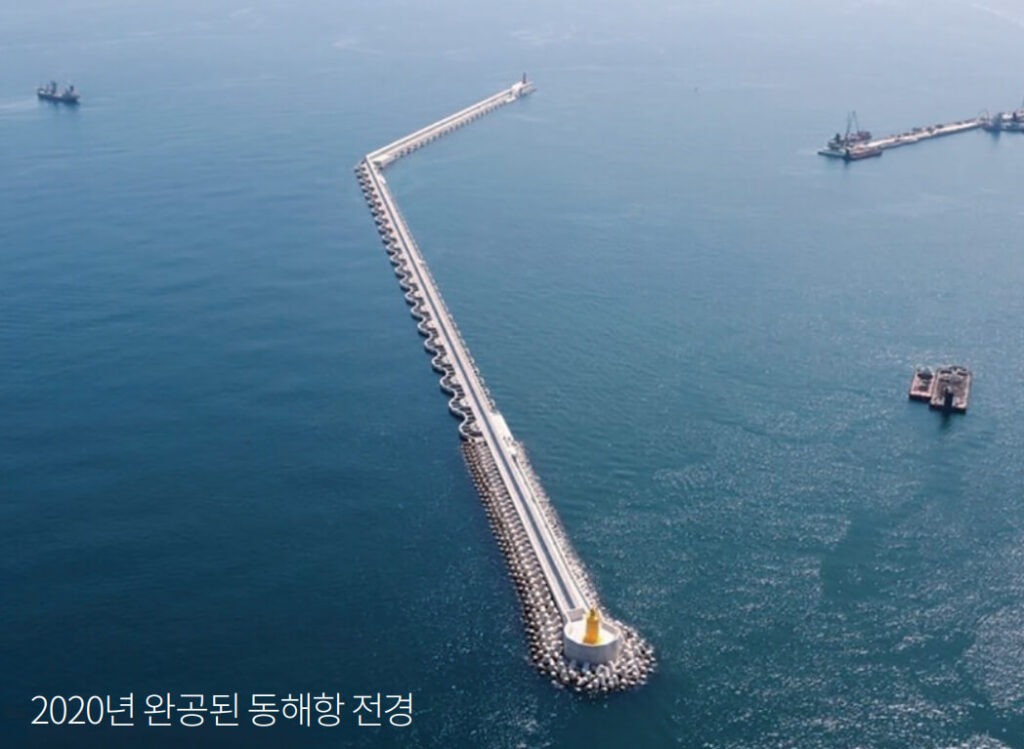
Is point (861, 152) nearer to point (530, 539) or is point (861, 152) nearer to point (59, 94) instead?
point (530, 539)

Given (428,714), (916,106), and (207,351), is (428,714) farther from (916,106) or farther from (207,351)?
(916,106)

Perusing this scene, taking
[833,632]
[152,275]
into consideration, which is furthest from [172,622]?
[152,275]

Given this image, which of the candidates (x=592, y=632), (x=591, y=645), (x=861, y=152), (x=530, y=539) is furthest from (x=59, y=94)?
(x=591, y=645)

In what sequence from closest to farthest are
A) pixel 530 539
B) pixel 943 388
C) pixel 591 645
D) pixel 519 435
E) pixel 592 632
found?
pixel 591 645, pixel 592 632, pixel 530 539, pixel 519 435, pixel 943 388

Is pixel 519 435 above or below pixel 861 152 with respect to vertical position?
below

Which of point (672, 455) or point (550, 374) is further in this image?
point (550, 374)

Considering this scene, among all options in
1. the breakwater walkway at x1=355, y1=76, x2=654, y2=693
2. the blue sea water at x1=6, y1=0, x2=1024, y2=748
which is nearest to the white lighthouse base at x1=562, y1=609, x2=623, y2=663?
the breakwater walkway at x1=355, y1=76, x2=654, y2=693

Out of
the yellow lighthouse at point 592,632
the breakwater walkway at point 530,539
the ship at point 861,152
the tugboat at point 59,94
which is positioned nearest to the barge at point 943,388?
the breakwater walkway at point 530,539
